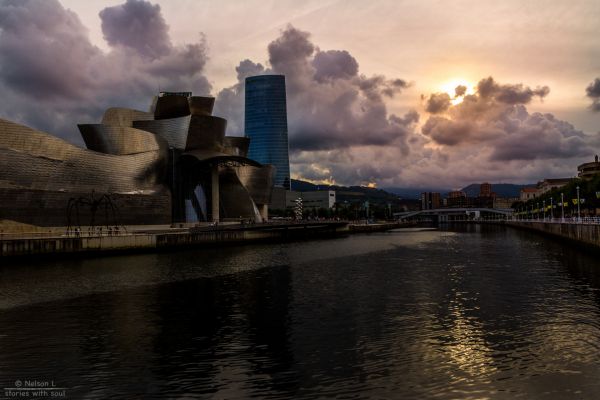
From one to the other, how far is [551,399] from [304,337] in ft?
28.3

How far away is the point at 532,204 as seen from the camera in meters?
178

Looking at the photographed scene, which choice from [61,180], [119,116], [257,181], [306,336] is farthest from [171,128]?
[306,336]

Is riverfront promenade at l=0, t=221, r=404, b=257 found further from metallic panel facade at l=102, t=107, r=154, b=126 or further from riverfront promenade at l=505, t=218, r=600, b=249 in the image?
riverfront promenade at l=505, t=218, r=600, b=249

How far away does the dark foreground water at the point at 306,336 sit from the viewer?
12.7 meters

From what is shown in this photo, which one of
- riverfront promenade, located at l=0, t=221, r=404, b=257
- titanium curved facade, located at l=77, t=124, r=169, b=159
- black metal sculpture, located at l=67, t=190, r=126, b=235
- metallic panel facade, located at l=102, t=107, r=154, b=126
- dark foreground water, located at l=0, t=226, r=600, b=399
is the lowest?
dark foreground water, located at l=0, t=226, r=600, b=399

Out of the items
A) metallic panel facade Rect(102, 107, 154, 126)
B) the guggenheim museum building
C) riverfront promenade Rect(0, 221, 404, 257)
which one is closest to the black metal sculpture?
the guggenheim museum building

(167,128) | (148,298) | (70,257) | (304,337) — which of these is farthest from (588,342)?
(167,128)

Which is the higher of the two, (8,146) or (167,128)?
(167,128)

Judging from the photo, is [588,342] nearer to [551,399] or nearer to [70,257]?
[551,399]

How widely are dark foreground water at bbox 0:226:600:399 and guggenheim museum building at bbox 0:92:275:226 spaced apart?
30444 mm

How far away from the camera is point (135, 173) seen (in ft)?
255

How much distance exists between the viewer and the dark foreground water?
12.7 metres

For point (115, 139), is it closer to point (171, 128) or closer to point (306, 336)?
point (171, 128)

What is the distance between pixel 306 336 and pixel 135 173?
66410mm
